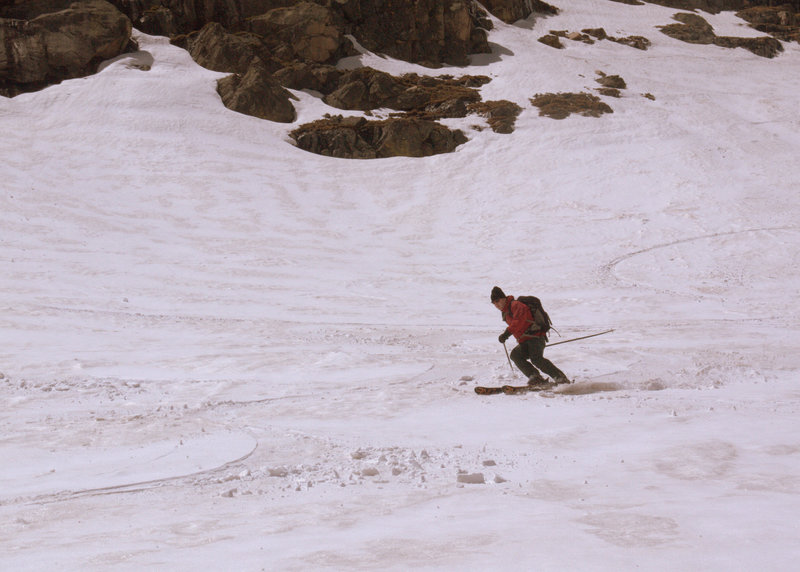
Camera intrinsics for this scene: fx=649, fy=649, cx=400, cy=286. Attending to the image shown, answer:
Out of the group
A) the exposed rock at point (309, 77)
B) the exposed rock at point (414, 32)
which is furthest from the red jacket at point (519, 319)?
the exposed rock at point (414, 32)

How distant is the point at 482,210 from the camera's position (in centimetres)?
2436

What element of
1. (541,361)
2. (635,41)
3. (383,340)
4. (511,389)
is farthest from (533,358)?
(635,41)

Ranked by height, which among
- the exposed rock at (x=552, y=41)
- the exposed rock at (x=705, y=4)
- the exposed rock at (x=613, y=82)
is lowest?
the exposed rock at (x=613, y=82)

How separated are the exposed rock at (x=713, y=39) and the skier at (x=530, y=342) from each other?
151 ft

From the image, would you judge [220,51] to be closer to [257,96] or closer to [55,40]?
[257,96]

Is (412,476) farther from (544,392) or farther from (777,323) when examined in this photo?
(777,323)

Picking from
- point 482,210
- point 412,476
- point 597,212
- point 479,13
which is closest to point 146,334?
point 412,476

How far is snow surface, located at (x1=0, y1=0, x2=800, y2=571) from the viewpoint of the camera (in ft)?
10.9

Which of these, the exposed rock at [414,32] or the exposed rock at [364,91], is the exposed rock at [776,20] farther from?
the exposed rock at [364,91]

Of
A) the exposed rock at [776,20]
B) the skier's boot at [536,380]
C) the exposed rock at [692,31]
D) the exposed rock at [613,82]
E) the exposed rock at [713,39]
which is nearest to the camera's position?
the skier's boot at [536,380]

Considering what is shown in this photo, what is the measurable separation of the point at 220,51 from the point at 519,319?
3176 cm

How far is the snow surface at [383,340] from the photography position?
3.32m

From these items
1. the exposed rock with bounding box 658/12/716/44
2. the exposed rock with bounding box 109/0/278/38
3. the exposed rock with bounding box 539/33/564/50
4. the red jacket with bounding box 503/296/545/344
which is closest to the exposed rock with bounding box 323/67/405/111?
the exposed rock with bounding box 109/0/278/38

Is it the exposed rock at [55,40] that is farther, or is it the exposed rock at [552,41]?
the exposed rock at [552,41]
